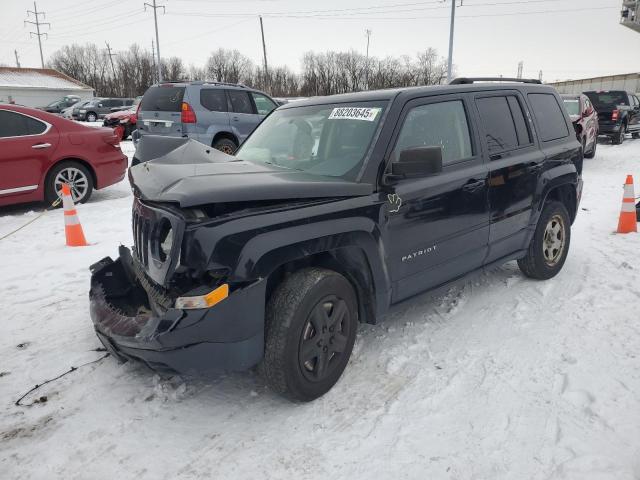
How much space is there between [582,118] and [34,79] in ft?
208

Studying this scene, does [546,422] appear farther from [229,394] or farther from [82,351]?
[82,351]

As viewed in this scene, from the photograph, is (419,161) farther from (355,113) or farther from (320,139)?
(320,139)

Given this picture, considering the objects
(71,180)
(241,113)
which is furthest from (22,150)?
(241,113)

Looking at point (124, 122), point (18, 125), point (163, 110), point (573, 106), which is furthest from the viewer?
point (124, 122)

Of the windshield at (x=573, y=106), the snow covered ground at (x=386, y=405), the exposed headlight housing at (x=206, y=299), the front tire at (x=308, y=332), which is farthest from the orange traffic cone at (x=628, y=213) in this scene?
the windshield at (x=573, y=106)

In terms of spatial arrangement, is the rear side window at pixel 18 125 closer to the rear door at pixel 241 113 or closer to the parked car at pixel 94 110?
the rear door at pixel 241 113

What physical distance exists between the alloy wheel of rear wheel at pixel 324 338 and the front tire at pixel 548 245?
8.22ft

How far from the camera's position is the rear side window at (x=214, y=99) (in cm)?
1049

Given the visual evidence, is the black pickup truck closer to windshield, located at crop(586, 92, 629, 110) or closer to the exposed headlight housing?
the exposed headlight housing

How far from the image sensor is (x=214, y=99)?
420 inches

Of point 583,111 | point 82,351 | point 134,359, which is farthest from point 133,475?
point 583,111

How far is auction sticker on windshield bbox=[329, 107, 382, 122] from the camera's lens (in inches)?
128

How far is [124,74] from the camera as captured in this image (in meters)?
76.8

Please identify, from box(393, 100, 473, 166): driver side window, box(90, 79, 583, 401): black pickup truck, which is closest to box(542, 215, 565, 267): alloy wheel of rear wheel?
box(90, 79, 583, 401): black pickup truck
